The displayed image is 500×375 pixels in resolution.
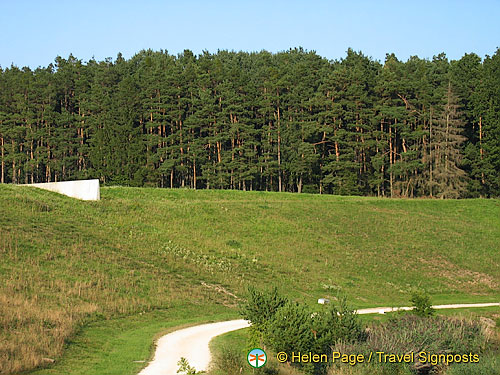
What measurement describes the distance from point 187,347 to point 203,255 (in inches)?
691

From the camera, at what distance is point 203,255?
36.5m

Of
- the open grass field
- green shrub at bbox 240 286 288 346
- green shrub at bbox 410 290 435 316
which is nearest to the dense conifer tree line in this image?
the open grass field

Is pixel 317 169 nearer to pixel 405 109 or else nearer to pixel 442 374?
pixel 405 109

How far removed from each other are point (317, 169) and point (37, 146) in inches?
1507

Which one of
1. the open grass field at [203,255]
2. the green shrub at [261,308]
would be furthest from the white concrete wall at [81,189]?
the green shrub at [261,308]

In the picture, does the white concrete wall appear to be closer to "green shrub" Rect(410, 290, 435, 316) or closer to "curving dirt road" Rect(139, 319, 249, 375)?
"curving dirt road" Rect(139, 319, 249, 375)

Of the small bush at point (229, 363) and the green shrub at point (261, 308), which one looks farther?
the green shrub at point (261, 308)

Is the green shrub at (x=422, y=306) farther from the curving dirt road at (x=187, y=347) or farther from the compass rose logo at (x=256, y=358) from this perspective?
the compass rose logo at (x=256, y=358)

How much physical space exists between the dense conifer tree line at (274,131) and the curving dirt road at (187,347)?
5191 cm

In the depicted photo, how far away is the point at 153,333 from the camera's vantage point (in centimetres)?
2148

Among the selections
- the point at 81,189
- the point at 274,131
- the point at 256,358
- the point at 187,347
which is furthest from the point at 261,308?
the point at 274,131

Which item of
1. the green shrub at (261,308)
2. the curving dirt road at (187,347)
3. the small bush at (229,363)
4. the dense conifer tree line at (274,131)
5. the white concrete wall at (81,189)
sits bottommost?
the curving dirt road at (187,347)

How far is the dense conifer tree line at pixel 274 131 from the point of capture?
7556 centimetres

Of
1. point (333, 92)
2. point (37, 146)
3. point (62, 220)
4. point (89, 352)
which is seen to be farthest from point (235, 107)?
point (89, 352)
